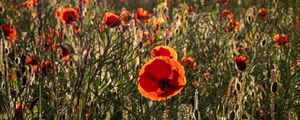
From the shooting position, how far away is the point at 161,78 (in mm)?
1384

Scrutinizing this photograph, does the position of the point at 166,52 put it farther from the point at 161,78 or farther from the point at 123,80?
the point at 123,80

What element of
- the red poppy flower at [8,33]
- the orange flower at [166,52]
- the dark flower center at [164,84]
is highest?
the red poppy flower at [8,33]

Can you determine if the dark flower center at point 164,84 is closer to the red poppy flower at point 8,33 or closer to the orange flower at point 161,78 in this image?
the orange flower at point 161,78

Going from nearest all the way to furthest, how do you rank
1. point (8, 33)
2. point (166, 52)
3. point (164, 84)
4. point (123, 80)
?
point (164, 84), point (166, 52), point (123, 80), point (8, 33)

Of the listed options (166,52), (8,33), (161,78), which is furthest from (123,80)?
(161,78)

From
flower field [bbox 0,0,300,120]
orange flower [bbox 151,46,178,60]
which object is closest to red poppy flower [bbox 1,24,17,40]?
flower field [bbox 0,0,300,120]

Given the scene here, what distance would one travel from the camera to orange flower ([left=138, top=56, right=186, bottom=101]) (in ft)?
4.25

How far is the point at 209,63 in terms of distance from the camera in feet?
9.78

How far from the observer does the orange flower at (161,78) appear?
1297 mm

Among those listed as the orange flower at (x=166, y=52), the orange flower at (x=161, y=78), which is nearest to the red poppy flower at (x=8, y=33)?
the orange flower at (x=166, y=52)

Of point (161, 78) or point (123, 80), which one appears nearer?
point (161, 78)

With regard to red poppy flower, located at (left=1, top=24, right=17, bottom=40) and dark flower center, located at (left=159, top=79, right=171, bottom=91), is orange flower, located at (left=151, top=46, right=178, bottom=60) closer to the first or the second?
dark flower center, located at (left=159, top=79, right=171, bottom=91)

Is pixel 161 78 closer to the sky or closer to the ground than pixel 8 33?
closer to the ground

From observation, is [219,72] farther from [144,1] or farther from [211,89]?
[144,1]
